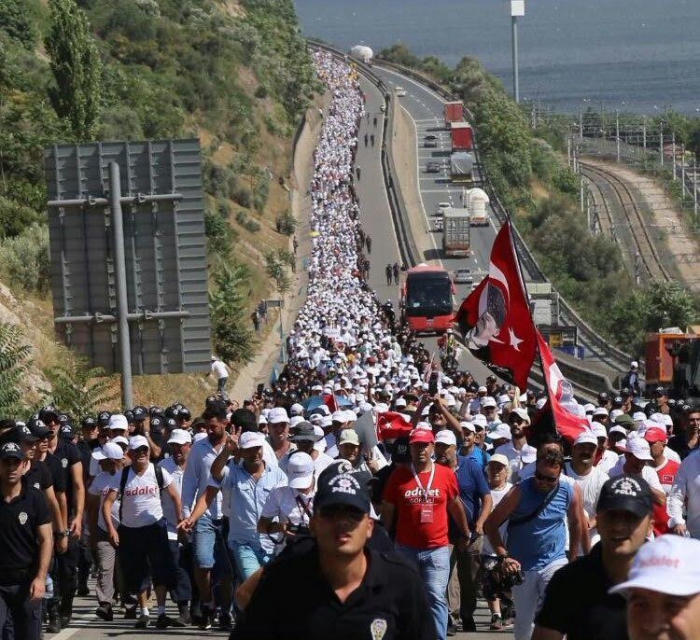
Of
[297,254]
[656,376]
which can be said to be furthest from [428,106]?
[656,376]

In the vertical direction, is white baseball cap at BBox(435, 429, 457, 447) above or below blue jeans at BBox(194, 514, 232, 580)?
above

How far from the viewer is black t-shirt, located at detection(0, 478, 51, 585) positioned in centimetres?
956

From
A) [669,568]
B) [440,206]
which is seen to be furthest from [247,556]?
[440,206]

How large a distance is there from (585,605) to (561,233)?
122 metres

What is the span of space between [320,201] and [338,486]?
100348mm

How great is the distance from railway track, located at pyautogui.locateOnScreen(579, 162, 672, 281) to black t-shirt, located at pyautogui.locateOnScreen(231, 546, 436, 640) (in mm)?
133796

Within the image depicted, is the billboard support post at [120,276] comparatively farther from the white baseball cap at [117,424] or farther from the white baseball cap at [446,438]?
the white baseball cap at [446,438]

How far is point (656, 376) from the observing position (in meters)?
43.0

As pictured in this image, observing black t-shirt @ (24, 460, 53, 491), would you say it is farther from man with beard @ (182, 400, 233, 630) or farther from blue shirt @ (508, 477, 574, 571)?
blue shirt @ (508, 477, 574, 571)

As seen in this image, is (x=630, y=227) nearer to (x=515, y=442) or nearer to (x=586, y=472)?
(x=515, y=442)

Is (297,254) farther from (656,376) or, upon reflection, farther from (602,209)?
(602,209)

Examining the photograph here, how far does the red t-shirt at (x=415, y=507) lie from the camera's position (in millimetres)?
11016

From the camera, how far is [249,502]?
1170cm

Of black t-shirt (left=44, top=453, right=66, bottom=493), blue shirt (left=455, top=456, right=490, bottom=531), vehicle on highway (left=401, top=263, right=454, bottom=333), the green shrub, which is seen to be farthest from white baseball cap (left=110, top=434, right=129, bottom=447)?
vehicle on highway (left=401, top=263, right=454, bottom=333)
